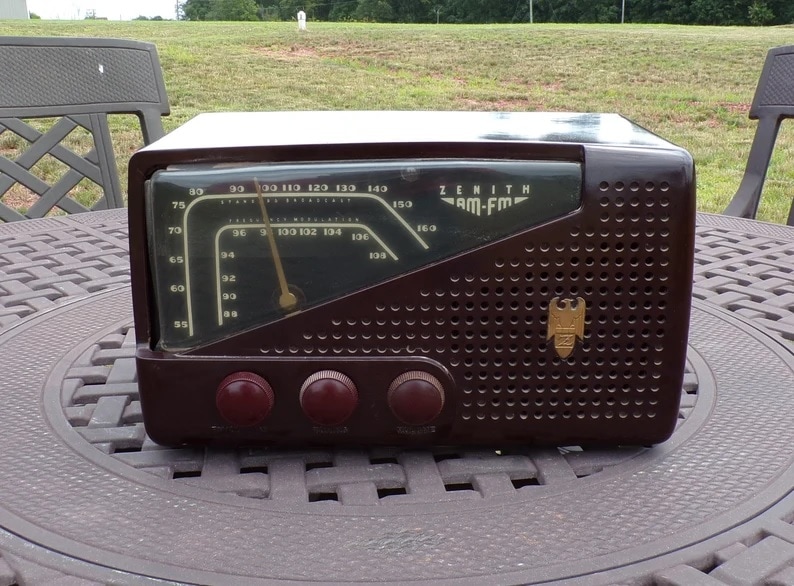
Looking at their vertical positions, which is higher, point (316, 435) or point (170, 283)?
point (170, 283)

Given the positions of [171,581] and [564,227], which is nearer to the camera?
[171,581]

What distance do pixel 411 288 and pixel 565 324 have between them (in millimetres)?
140

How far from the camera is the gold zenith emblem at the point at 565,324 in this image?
714 millimetres

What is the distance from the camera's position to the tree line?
2400 cm

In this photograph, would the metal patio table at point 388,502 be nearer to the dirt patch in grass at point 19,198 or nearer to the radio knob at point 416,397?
the radio knob at point 416,397

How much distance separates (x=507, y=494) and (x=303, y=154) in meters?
0.33

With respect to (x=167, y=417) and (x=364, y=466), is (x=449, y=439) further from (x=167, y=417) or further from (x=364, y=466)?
(x=167, y=417)

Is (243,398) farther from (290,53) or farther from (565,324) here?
(290,53)

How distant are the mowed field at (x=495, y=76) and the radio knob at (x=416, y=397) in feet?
14.5

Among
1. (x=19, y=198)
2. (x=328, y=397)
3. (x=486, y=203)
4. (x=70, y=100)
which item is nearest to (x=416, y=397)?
(x=328, y=397)

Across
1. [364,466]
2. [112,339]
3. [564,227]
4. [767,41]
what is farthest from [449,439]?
[767,41]

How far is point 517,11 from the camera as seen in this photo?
27.7 meters

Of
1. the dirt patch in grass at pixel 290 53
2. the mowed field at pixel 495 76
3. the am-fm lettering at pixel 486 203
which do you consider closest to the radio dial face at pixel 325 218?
the am-fm lettering at pixel 486 203

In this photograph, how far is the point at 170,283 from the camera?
0.71 meters
